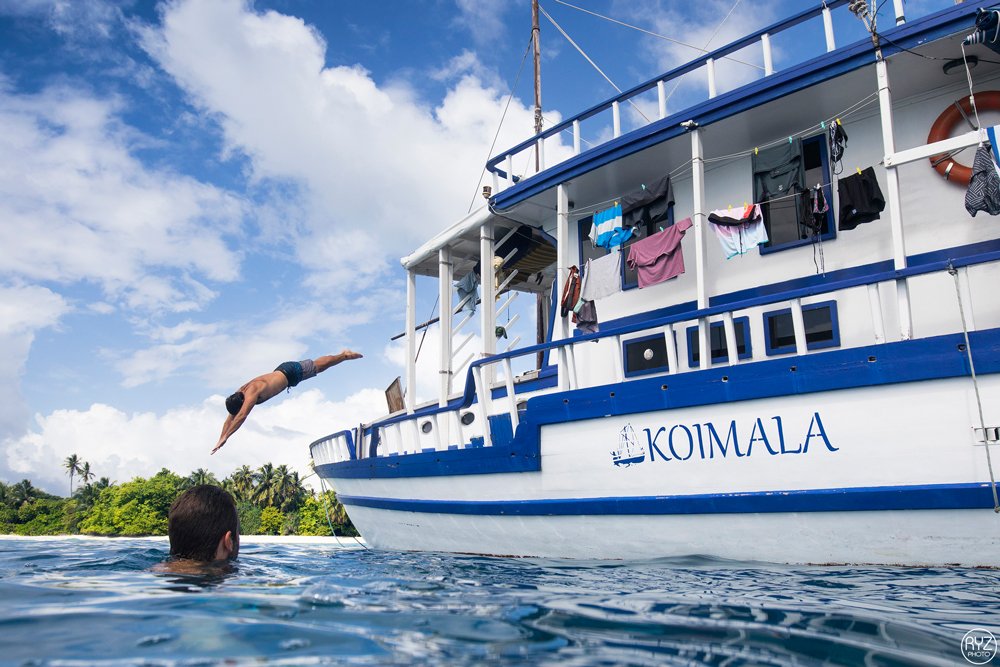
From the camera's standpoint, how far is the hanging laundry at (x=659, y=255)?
8.01m

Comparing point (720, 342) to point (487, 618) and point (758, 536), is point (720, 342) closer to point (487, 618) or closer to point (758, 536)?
point (758, 536)

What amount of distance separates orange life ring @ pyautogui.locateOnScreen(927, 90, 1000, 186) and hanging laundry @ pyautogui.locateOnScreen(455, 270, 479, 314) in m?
7.66

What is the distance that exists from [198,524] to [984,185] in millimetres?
6805

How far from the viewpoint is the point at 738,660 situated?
7.31 feet

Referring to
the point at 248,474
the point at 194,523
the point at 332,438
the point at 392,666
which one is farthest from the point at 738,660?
the point at 248,474

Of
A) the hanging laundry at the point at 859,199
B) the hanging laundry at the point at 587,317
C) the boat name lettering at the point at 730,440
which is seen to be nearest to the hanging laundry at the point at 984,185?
the hanging laundry at the point at 859,199

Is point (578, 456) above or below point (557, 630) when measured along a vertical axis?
above

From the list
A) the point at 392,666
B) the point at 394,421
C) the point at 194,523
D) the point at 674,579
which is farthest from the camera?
the point at 394,421

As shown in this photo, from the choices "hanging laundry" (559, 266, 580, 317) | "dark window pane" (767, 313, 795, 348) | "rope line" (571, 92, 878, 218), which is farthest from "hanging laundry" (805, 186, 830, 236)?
"hanging laundry" (559, 266, 580, 317)

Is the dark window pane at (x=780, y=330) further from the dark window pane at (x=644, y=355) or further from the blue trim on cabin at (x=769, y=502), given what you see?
the blue trim on cabin at (x=769, y=502)

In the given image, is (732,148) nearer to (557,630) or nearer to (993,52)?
(993,52)

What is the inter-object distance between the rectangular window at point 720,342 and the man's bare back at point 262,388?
4428 mm

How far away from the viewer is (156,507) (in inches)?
1912

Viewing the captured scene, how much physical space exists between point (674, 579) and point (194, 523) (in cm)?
317
